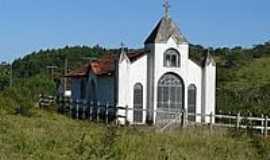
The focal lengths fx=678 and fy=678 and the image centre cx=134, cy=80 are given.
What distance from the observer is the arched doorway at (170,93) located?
4412 centimetres

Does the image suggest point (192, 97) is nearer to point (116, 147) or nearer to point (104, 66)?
point (104, 66)

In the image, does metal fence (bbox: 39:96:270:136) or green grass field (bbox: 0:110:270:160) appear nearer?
green grass field (bbox: 0:110:270:160)

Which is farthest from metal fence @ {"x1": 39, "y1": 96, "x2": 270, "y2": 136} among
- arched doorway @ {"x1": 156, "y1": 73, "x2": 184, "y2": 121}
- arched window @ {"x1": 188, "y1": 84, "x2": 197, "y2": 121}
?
arched window @ {"x1": 188, "y1": 84, "x2": 197, "y2": 121}

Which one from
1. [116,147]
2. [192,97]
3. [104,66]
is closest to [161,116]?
[192,97]

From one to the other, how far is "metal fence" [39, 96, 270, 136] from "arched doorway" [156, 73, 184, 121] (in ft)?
5.17

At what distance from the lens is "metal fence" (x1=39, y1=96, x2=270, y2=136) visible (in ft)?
110

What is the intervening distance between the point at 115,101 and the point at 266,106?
10.1 metres

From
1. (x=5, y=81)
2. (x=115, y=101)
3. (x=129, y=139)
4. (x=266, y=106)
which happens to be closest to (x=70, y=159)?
(x=129, y=139)

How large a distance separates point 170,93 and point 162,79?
3.45 feet

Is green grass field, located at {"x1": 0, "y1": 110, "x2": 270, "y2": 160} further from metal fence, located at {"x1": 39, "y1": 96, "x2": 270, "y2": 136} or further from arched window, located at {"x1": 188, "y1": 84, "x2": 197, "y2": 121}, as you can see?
arched window, located at {"x1": 188, "y1": 84, "x2": 197, "y2": 121}

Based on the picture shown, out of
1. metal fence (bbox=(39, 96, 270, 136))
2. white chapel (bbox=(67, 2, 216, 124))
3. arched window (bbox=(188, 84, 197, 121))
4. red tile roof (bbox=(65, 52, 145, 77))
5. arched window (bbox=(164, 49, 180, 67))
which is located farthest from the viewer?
red tile roof (bbox=(65, 52, 145, 77))

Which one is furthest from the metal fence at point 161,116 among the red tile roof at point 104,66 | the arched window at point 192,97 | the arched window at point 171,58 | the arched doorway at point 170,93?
the arched window at point 171,58

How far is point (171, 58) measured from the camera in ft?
145

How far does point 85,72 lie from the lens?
2029 inches
